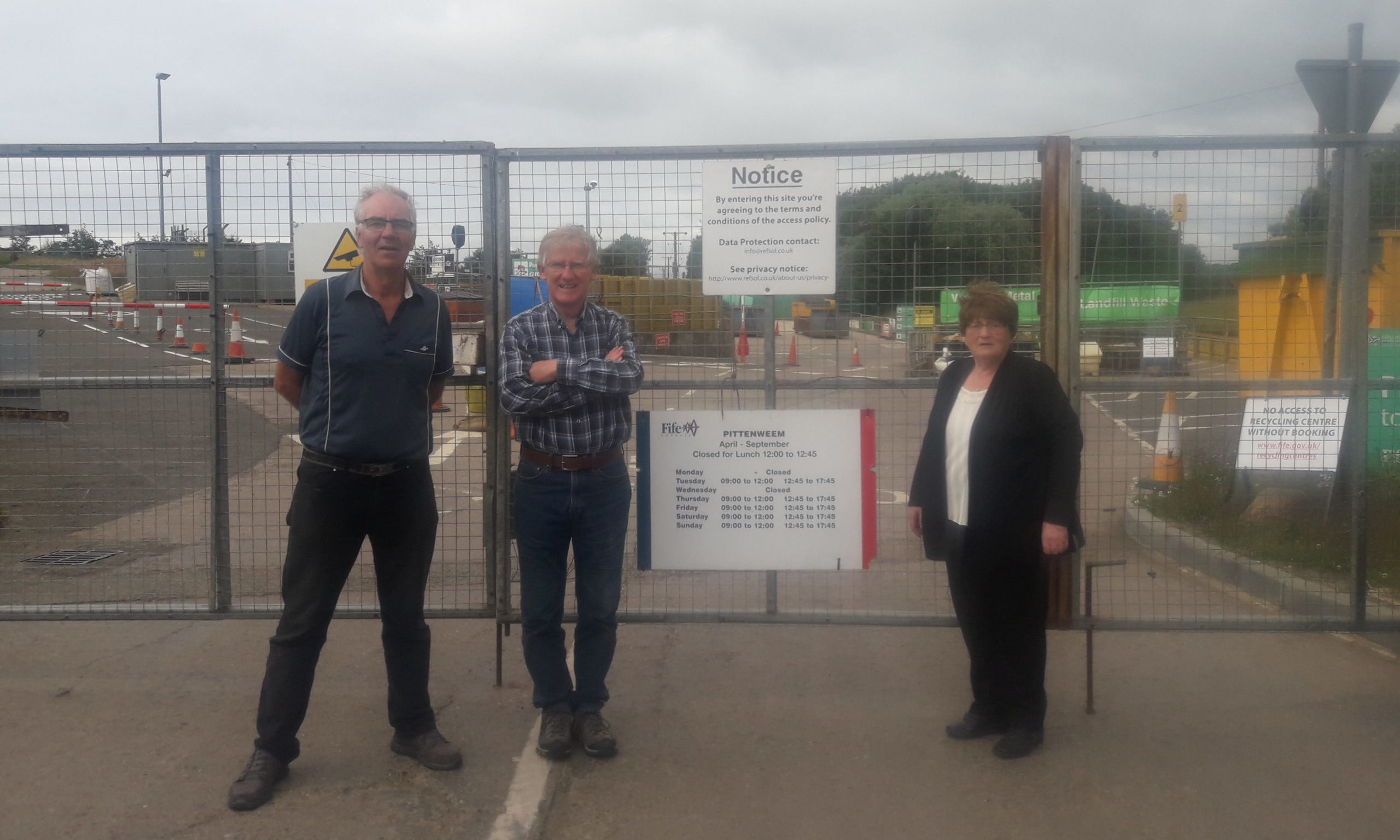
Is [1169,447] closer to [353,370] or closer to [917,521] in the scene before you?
[917,521]

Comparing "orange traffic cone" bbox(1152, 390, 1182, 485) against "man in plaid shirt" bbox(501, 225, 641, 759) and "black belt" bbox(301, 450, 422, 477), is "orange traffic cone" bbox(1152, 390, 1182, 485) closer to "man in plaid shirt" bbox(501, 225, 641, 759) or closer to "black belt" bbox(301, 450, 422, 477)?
"man in plaid shirt" bbox(501, 225, 641, 759)

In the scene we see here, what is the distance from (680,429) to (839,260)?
1021 mm

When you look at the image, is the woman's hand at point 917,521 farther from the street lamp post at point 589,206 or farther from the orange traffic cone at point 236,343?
the orange traffic cone at point 236,343

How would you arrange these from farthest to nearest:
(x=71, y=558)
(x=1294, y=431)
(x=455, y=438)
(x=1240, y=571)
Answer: (x=71, y=558) → (x=1240, y=571) → (x=455, y=438) → (x=1294, y=431)

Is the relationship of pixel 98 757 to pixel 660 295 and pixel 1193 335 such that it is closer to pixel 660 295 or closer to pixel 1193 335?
pixel 660 295

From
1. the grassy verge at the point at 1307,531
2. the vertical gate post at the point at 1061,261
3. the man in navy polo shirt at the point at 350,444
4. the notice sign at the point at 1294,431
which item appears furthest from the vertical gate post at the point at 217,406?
the grassy verge at the point at 1307,531

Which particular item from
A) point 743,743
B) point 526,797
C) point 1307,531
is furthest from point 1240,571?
point 526,797

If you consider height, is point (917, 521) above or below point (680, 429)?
below

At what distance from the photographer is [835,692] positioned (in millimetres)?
5078

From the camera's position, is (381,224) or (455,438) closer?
(381,224)

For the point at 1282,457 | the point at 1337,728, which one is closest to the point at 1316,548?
the point at 1282,457

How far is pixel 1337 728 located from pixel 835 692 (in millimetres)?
2049

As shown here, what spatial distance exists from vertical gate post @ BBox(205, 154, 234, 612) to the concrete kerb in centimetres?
496

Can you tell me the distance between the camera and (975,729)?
452 centimetres
